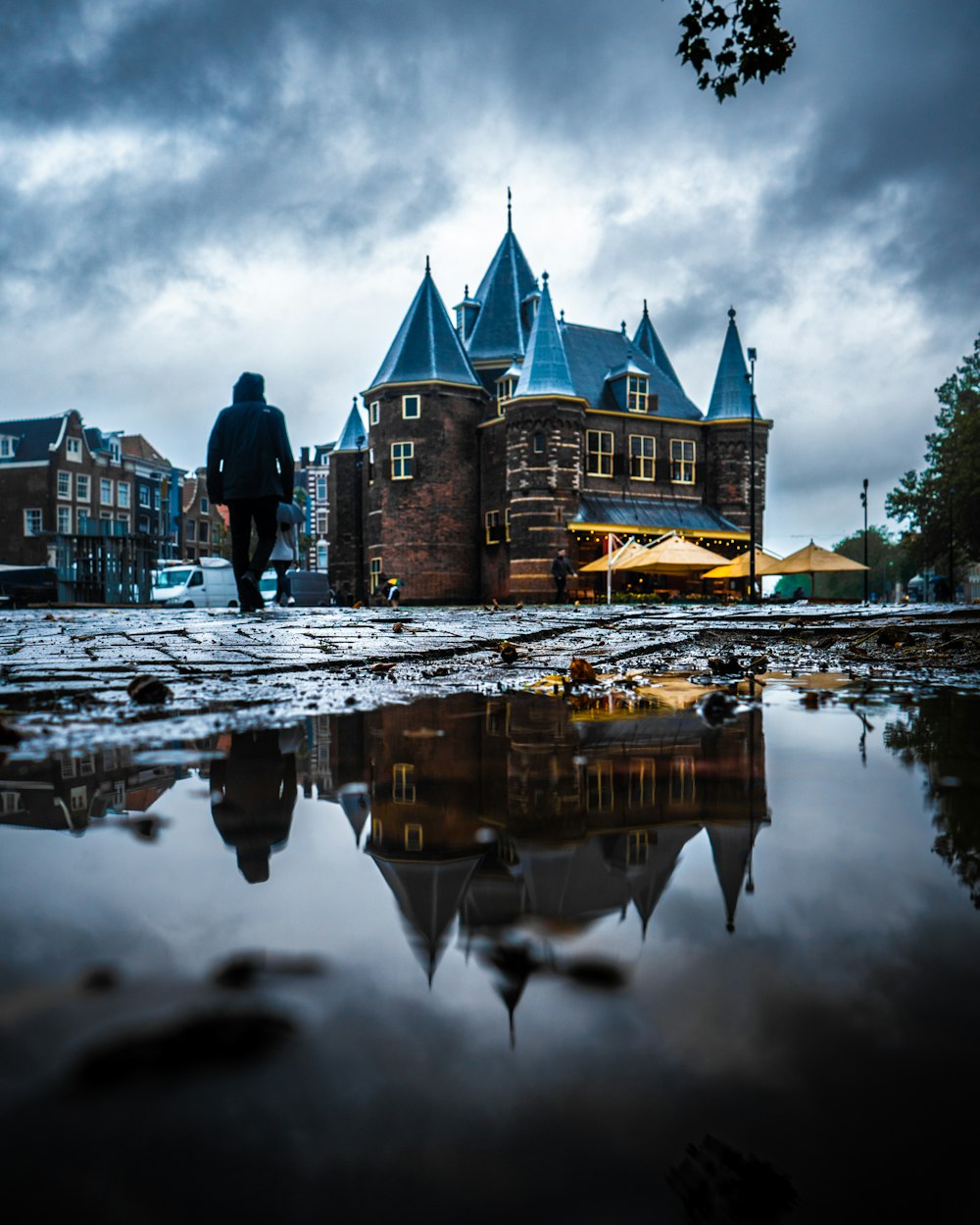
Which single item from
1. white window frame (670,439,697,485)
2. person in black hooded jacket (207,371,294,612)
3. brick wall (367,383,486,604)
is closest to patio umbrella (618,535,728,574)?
brick wall (367,383,486,604)

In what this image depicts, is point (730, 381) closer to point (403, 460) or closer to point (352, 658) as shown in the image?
point (403, 460)

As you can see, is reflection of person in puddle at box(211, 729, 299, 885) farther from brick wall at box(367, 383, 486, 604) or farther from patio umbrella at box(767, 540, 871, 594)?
brick wall at box(367, 383, 486, 604)

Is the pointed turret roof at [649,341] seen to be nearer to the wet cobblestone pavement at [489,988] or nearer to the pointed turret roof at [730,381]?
the pointed turret roof at [730,381]

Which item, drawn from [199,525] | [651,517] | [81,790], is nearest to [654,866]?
[81,790]

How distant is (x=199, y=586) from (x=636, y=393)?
A: 24444 mm

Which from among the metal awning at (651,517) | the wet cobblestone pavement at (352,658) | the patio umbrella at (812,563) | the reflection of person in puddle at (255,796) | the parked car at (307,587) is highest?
the metal awning at (651,517)

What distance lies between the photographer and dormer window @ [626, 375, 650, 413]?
4381 centimetres

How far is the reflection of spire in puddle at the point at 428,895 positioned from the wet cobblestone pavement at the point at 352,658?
165 cm

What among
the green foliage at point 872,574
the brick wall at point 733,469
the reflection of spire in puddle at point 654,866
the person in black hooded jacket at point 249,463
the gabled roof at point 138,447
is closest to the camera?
the reflection of spire in puddle at point 654,866

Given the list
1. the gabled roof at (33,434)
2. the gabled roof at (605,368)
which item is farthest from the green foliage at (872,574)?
the gabled roof at (33,434)

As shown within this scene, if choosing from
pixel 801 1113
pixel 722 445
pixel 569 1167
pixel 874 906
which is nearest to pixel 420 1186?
pixel 569 1167

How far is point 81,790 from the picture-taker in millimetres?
1914

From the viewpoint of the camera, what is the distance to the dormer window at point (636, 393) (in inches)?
1725

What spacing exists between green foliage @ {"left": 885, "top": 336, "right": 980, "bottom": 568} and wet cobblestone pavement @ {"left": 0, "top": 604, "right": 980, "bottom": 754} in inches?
1324
